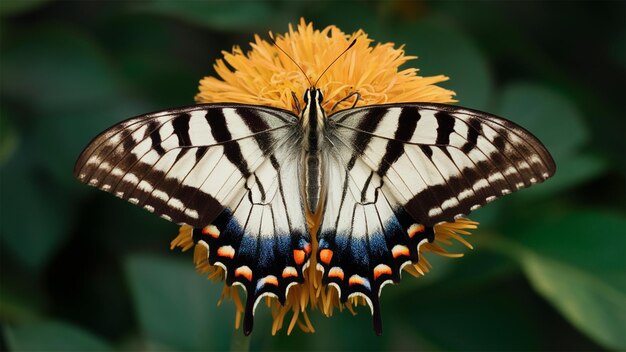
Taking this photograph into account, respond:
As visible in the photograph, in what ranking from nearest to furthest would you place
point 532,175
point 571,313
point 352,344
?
point 532,175
point 571,313
point 352,344

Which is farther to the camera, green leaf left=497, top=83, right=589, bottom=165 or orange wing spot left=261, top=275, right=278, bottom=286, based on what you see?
green leaf left=497, top=83, right=589, bottom=165

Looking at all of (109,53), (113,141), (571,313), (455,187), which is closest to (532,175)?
(455,187)

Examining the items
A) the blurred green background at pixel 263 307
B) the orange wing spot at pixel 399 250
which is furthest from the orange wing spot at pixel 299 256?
the blurred green background at pixel 263 307

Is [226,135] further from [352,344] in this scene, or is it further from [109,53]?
[109,53]

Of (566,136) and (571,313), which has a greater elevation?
(566,136)

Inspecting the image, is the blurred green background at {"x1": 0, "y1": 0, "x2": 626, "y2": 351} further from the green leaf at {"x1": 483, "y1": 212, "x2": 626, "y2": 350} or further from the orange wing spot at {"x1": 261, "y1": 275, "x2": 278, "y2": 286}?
the orange wing spot at {"x1": 261, "y1": 275, "x2": 278, "y2": 286}

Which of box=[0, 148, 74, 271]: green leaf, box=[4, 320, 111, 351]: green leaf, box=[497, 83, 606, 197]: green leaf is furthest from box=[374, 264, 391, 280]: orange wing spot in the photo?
box=[0, 148, 74, 271]: green leaf

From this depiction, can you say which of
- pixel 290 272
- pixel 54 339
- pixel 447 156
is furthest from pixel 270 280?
pixel 54 339

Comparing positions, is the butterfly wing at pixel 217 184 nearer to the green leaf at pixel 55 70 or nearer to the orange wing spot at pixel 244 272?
the orange wing spot at pixel 244 272
